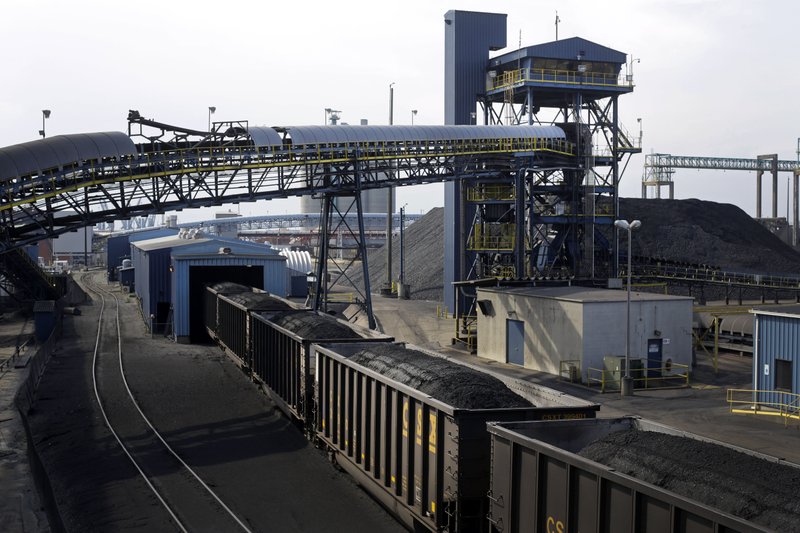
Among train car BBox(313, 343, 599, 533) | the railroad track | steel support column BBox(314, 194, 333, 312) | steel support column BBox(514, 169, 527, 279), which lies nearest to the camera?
train car BBox(313, 343, 599, 533)

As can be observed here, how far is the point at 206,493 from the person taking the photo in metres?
17.1

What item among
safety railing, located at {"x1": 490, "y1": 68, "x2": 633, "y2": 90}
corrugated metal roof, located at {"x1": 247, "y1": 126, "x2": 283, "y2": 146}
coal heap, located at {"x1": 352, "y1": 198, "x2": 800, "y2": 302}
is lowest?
coal heap, located at {"x1": 352, "y1": 198, "x2": 800, "y2": 302}

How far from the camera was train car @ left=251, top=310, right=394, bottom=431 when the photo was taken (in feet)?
64.1

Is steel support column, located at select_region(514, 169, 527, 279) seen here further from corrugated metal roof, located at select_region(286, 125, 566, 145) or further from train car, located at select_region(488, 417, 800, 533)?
train car, located at select_region(488, 417, 800, 533)

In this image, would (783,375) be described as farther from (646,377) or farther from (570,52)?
(570,52)

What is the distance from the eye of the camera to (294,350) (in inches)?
801

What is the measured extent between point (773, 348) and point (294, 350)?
52.8ft

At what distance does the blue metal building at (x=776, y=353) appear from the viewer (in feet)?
84.5

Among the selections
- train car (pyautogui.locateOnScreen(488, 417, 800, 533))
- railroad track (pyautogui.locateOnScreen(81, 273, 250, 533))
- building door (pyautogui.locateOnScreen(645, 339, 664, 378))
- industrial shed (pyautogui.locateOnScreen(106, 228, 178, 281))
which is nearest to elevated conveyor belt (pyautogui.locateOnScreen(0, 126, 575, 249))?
railroad track (pyautogui.locateOnScreen(81, 273, 250, 533))

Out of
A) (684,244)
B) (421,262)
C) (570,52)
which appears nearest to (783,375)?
(570,52)

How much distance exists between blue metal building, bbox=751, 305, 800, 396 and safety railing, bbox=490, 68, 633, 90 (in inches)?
982

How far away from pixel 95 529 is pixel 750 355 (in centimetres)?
3176

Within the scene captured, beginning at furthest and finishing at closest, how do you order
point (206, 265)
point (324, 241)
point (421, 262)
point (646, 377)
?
point (421, 262)
point (206, 265)
point (324, 241)
point (646, 377)

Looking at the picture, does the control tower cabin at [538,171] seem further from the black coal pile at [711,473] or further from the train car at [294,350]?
the black coal pile at [711,473]
